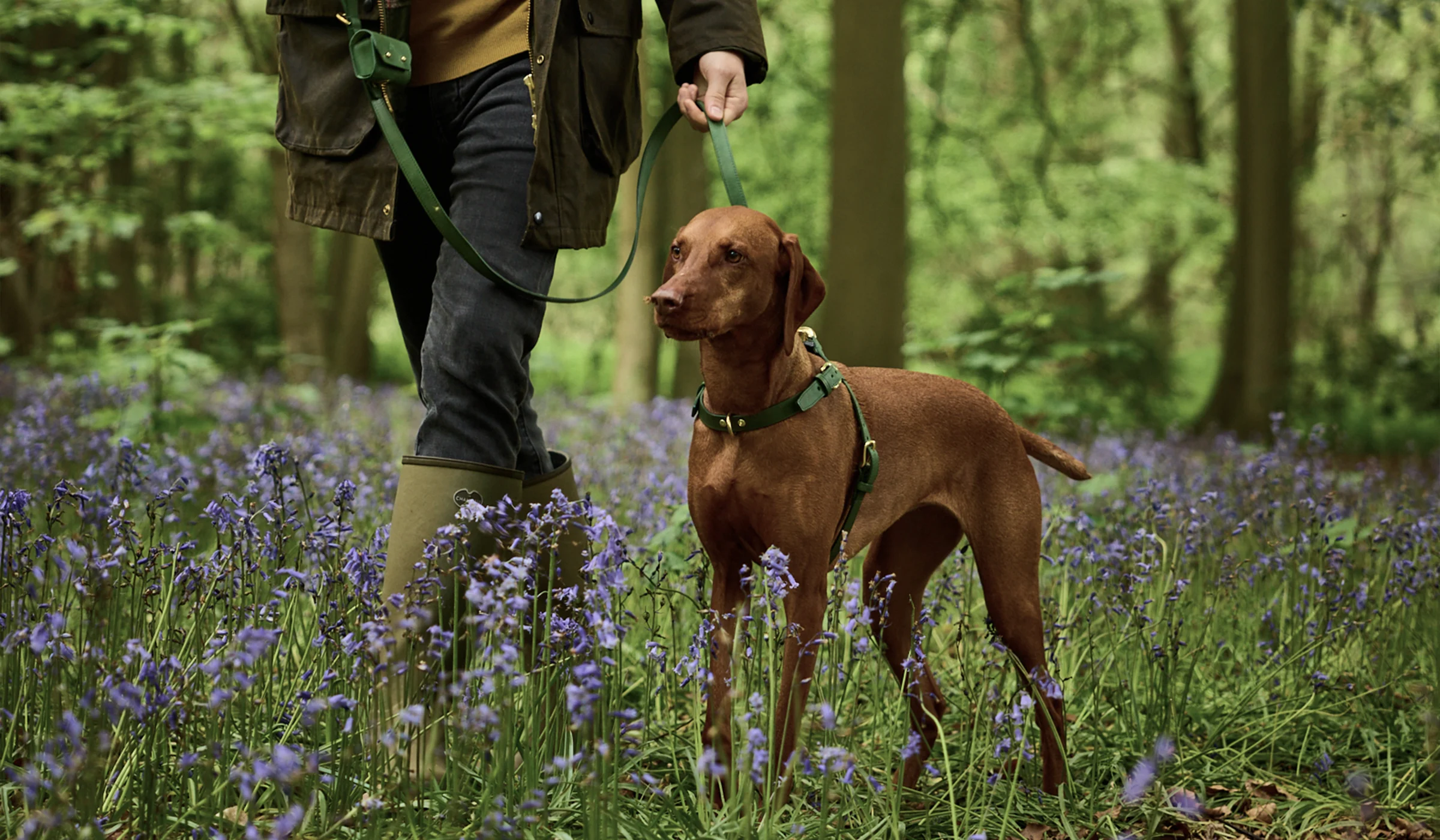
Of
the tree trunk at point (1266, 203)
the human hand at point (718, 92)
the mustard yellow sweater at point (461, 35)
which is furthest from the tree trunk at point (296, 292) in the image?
the human hand at point (718, 92)

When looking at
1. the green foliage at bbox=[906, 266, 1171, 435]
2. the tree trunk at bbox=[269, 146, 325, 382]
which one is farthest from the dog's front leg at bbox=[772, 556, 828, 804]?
the tree trunk at bbox=[269, 146, 325, 382]

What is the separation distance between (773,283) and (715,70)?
63 cm

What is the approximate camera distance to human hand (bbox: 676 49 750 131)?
9.57ft

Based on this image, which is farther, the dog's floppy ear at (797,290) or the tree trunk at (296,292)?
the tree trunk at (296,292)

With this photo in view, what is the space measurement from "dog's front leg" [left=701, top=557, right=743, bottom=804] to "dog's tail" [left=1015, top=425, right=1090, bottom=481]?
3.26ft

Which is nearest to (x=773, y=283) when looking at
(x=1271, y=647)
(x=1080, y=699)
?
(x=1080, y=699)

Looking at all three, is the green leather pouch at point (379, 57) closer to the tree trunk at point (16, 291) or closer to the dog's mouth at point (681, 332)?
the dog's mouth at point (681, 332)

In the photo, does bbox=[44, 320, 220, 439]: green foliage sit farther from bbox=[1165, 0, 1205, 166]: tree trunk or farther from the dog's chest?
bbox=[1165, 0, 1205, 166]: tree trunk

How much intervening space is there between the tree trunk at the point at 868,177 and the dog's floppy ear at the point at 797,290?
5054mm

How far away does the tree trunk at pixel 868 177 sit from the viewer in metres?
7.83

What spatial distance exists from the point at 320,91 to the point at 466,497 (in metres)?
1.14

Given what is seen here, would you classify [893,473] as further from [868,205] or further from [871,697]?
[868,205]

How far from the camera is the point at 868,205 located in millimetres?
8008

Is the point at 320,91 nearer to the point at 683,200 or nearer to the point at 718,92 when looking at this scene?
the point at 718,92
